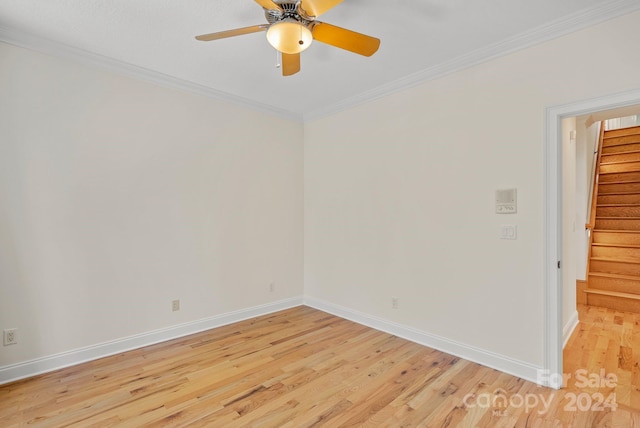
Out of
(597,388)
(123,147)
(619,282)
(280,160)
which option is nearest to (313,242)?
(280,160)

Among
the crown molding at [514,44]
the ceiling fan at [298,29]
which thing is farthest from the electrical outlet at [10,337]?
the crown molding at [514,44]

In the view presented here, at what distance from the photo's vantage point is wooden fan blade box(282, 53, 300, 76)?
211 centimetres

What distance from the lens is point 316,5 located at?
5.51 feet

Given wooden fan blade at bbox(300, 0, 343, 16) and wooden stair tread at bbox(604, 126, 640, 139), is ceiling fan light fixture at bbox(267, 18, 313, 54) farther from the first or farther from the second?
wooden stair tread at bbox(604, 126, 640, 139)

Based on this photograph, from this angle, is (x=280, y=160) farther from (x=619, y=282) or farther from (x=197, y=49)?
(x=619, y=282)

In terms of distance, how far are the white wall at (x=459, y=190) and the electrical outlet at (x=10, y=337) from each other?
9.65 feet

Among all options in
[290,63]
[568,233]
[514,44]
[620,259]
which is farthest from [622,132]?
[290,63]

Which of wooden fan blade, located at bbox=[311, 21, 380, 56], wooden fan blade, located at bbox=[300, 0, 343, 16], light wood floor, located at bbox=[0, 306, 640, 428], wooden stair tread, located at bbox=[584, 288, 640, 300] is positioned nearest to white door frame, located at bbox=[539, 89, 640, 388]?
light wood floor, located at bbox=[0, 306, 640, 428]

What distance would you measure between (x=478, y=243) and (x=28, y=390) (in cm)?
364

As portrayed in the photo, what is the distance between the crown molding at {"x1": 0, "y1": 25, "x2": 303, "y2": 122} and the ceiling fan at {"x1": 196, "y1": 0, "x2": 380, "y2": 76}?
57.7 inches

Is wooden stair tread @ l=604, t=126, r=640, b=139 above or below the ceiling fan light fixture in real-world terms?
above

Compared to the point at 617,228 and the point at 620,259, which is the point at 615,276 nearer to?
the point at 620,259

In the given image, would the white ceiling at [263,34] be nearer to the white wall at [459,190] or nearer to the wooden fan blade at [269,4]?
the white wall at [459,190]

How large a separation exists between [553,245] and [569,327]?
1544 mm
